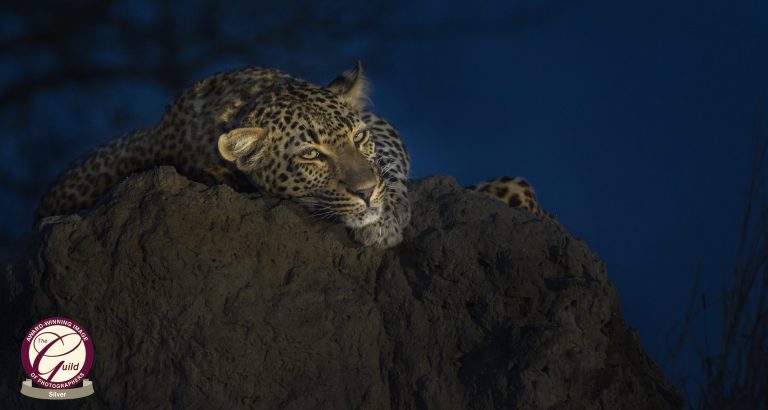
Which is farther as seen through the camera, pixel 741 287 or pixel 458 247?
pixel 741 287

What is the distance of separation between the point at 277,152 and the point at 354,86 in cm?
87

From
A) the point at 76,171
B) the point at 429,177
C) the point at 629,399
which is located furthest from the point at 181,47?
the point at 629,399

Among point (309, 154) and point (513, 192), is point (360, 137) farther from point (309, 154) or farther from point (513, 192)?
point (513, 192)

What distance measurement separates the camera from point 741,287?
5.88m

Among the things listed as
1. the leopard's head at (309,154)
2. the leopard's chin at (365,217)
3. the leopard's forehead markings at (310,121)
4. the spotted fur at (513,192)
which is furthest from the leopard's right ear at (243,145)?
the spotted fur at (513,192)

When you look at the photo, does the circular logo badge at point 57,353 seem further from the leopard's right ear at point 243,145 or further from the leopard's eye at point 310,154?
the leopard's eye at point 310,154

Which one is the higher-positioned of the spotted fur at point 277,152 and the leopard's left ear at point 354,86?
the leopard's left ear at point 354,86

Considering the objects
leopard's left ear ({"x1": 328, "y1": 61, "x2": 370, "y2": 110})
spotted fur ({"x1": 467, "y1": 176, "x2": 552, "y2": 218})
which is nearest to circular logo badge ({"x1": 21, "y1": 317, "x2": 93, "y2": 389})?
leopard's left ear ({"x1": 328, "y1": 61, "x2": 370, "y2": 110})

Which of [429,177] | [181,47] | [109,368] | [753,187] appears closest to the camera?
[109,368]

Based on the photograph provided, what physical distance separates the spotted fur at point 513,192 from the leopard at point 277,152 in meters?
0.78

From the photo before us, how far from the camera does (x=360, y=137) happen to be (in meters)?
5.41

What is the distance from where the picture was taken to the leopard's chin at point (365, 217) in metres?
4.94

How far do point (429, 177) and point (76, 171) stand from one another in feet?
7.32

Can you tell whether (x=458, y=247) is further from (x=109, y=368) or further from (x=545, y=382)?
(x=109, y=368)
